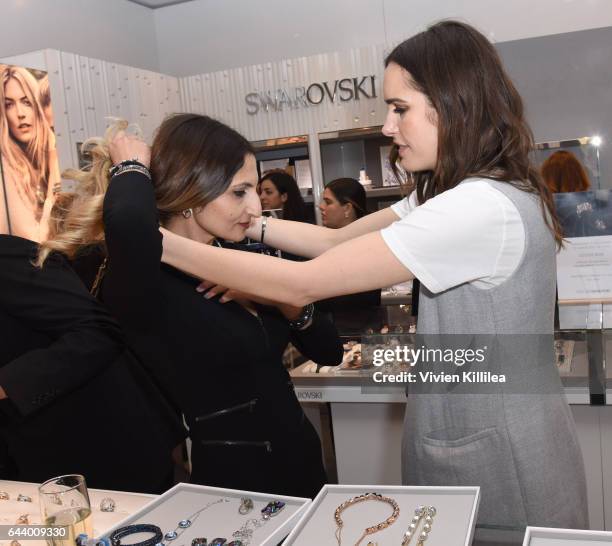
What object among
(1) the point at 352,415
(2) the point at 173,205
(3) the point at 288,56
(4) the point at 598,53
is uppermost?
(3) the point at 288,56

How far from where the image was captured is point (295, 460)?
60.4 inches

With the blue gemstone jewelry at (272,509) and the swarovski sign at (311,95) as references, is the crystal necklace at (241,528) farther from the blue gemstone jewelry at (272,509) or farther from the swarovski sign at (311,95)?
the swarovski sign at (311,95)

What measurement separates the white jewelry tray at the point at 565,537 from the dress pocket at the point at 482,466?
1.00 feet

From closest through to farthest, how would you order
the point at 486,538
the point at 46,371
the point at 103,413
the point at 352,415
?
the point at 486,538 → the point at 46,371 → the point at 103,413 → the point at 352,415

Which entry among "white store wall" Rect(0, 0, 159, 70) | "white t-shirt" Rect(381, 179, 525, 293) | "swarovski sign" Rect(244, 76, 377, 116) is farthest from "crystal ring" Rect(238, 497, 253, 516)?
"white store wall" Rect(0, 0, 159, 70)

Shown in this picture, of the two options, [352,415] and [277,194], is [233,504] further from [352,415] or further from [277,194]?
[277,194]

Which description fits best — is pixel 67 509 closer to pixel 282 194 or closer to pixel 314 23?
pixel 282 194

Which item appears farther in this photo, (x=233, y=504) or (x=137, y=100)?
(x=137, y=100)

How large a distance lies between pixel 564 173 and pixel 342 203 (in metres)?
1.26

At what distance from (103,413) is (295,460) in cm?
56

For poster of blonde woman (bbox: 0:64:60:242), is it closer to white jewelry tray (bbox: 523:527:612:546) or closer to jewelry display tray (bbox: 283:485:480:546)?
jewelry display tray (bbox: 283:485:480:546)

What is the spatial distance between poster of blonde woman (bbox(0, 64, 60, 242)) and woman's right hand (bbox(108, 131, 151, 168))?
1.88 metres

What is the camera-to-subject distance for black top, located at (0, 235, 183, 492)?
1.62m

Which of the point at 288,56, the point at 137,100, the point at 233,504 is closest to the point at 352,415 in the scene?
the point at 233,504
